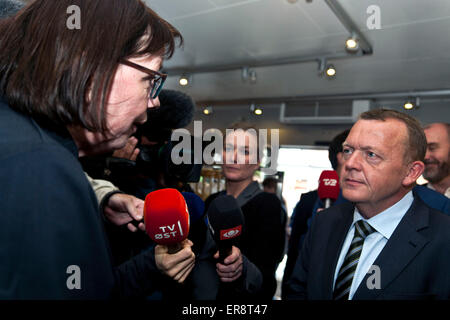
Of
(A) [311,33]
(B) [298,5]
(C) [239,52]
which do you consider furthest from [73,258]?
(C) [239,52]

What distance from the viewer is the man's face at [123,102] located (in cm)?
68

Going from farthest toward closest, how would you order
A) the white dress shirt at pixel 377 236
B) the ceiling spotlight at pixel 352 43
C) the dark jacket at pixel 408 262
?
the ceiling spotlight at pixel 352 43 → the white dress shirt at pixel 377 236 → the dark jacket at pixel 408 262

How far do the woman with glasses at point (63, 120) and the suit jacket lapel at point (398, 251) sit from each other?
0.90 metres

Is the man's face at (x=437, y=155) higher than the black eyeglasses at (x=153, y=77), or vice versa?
the black eyeglasses at (x=153, y=77)

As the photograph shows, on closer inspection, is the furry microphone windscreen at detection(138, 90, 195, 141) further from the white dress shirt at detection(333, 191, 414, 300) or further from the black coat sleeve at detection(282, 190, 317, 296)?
the black coat sleeve at detection(282, 190, 317, 296)

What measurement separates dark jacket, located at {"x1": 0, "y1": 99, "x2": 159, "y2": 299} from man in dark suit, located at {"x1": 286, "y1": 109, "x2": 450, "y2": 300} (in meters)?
0.98

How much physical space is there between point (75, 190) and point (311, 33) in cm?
359

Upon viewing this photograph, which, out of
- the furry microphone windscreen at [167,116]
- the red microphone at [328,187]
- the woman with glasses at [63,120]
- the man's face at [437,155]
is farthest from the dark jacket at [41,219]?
the man's face at [437,155]

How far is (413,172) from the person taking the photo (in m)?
1.28

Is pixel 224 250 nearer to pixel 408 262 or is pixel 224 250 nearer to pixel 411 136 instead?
pixel 408 262

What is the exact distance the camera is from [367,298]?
1.08 meters

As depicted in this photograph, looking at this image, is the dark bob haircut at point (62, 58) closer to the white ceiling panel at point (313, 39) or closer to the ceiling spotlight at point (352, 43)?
the white ceiling panel at point (313, 39)

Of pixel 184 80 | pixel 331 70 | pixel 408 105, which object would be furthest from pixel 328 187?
pixel 408 105

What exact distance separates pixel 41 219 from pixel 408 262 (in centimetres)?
114
